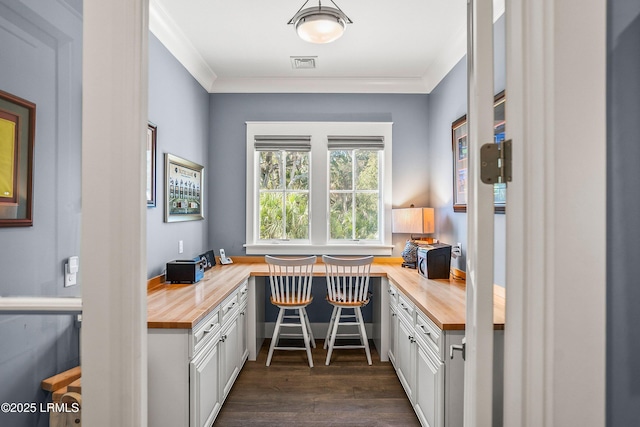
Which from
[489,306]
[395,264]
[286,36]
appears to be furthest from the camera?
[395,264]

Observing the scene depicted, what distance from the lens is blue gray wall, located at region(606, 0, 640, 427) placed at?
2.24 feet

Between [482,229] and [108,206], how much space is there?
2.66 ft

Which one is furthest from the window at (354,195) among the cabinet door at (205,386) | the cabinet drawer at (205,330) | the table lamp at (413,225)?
the cabinet door at (205,386)

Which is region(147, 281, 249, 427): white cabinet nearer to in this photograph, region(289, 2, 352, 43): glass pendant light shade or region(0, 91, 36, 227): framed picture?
region(0, 91, 36, 227): framed picture

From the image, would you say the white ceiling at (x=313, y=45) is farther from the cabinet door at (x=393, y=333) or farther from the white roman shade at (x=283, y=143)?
the cabinet door at (x=393, y=333)

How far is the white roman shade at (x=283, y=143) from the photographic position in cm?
380

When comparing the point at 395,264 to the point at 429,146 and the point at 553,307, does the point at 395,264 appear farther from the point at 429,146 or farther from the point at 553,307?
the point at 553,307

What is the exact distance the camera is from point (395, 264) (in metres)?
3.77

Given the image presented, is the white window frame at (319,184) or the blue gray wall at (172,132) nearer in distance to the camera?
the blue gray wall at (172,132)

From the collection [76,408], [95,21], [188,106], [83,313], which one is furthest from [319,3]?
[76,408]

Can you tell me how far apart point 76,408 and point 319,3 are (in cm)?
239

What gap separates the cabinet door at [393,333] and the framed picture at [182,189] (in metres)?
1.97

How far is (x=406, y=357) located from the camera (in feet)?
8.14

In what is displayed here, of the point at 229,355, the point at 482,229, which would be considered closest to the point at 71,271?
the point at 482,229
